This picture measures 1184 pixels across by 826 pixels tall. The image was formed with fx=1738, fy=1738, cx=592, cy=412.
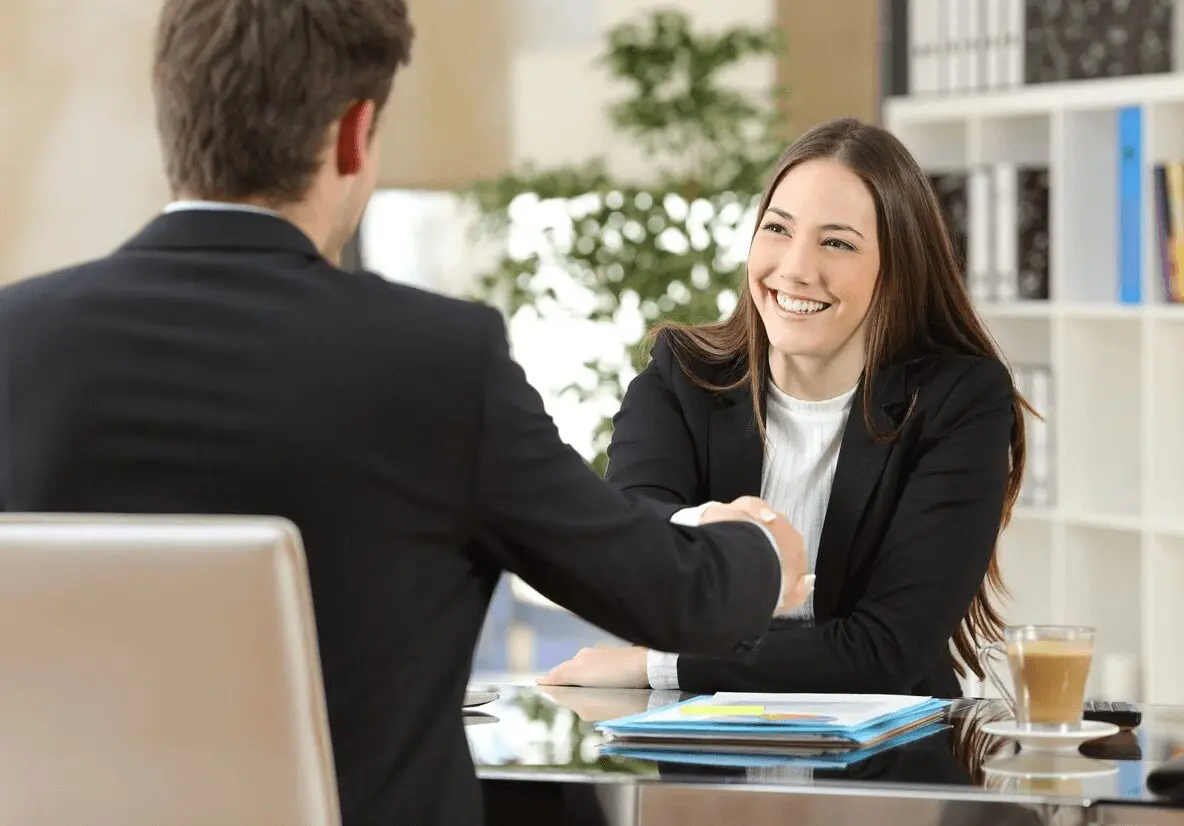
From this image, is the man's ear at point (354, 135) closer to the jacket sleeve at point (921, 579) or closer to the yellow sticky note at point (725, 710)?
the yellow sticky note at point (725, 710)

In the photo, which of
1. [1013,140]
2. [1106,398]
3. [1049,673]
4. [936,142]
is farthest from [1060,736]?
[936,142]

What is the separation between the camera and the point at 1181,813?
1427 millimetres

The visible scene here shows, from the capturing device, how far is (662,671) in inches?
83.4

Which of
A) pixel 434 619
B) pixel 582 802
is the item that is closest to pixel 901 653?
pixel 582 802

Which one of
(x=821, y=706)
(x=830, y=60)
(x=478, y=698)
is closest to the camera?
(x=821, y=706)

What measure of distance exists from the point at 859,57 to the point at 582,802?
12.8ft

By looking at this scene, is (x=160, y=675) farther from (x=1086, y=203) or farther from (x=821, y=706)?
(x=1086, y=203)

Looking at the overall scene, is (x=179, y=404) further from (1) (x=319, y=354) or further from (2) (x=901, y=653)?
(2) (x=901, y=653)

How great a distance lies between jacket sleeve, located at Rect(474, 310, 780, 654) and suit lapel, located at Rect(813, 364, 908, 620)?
836 mm

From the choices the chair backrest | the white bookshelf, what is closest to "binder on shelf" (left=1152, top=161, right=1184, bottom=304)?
the white bookshelf

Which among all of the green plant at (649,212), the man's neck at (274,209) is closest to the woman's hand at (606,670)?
the man's neck at (274,209)

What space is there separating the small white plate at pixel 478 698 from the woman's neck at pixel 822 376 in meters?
0.70

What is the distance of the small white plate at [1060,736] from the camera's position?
1.63 metres

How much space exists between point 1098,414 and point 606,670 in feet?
8.72
